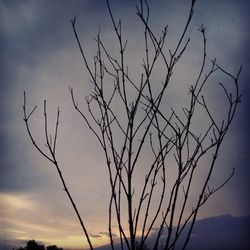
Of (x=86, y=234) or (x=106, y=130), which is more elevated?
(x=106, y=130)

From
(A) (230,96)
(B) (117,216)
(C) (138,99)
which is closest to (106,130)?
(C) (138,99)

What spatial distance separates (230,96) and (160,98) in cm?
54

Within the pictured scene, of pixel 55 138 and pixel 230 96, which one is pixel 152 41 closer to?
pixel 230 96

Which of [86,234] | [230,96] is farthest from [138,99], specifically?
[86,234]

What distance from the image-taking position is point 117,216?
2.31 meters

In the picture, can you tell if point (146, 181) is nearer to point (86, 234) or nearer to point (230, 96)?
point (86, 234)

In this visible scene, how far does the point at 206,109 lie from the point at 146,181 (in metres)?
0.72

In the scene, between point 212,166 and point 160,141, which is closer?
point 212,166

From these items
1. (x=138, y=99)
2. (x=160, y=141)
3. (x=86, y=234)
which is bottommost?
(x=86, y=234)

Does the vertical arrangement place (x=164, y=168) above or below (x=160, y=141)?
below

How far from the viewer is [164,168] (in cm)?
251

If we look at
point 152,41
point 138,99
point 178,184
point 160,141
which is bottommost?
point 178,184

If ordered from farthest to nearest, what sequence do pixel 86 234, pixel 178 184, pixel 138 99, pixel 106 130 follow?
pixel 106 130 < pixel 138 99 < pixel 178 184 < pixel 86 234

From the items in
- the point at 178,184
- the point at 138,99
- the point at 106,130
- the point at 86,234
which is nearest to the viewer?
the point at 86,234
